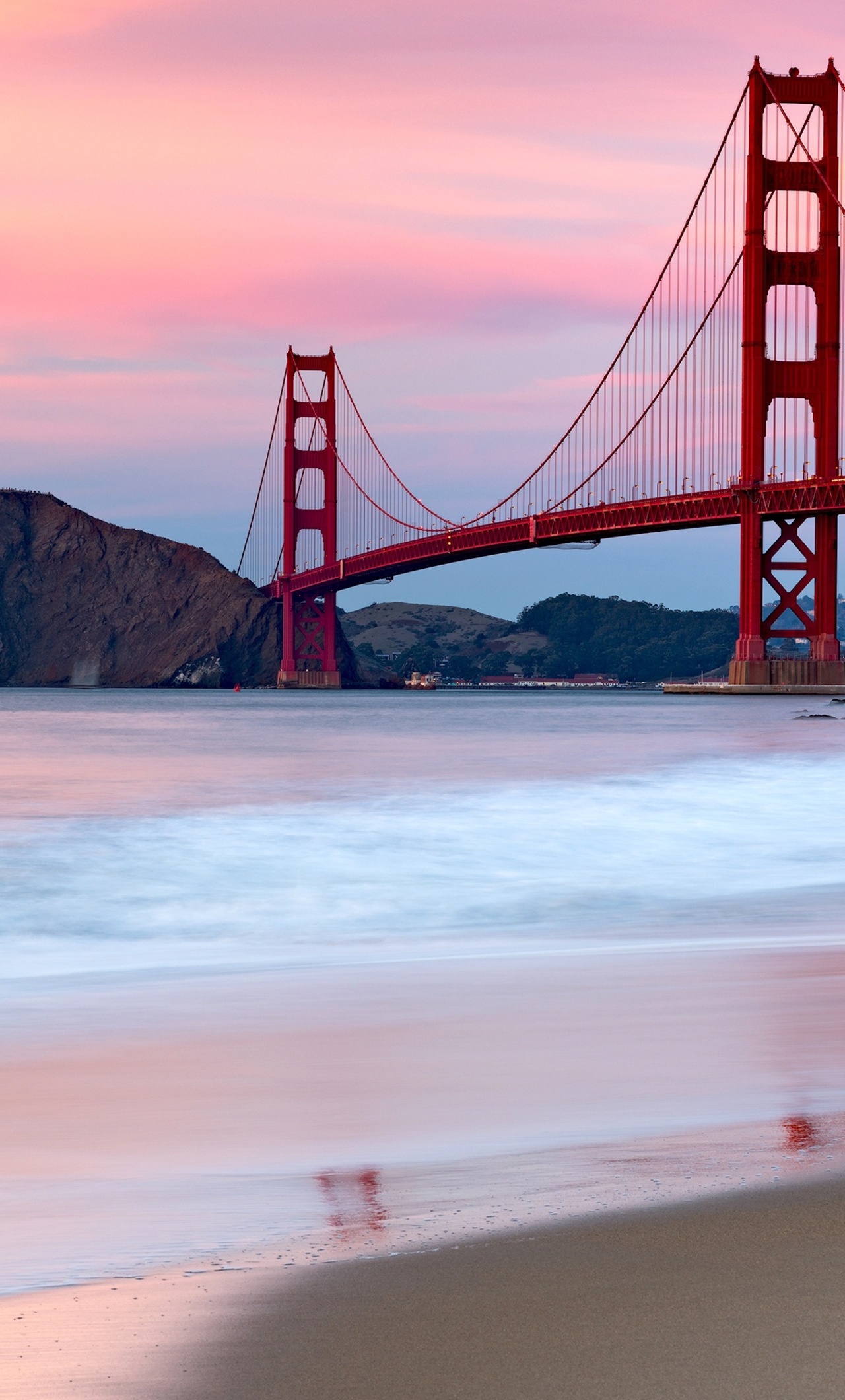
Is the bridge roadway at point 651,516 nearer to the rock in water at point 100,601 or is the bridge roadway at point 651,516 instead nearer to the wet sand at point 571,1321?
the wet sand at point 571,1321

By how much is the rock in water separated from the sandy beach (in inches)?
4612

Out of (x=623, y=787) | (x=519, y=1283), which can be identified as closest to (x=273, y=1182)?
(x=519, y=1283)

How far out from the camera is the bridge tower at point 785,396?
56500 millimetres

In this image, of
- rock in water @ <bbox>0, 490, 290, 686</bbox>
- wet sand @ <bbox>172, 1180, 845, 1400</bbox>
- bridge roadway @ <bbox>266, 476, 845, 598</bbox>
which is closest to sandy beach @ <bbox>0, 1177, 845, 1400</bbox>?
wet sand @ <bbox>172, 1180, 845, 1400</bbox>

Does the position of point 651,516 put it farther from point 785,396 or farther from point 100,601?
point 100,601

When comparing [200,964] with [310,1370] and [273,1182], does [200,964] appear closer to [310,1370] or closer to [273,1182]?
[273,1182]

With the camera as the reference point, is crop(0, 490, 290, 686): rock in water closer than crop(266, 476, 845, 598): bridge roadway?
No

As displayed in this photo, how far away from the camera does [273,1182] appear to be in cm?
344

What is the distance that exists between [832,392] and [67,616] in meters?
89.6

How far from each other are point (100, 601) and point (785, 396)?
85.7 metres

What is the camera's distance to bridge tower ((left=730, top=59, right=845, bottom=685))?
56.5 metres

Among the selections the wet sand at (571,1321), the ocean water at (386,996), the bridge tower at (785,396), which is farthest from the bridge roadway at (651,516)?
the wet sand at (571,1321)

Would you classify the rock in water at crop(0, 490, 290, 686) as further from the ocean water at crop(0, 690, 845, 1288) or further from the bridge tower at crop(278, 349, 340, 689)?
the ocean water at crop(0, 690, 845, 1288)

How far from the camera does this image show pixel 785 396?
194 feet
